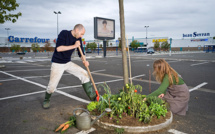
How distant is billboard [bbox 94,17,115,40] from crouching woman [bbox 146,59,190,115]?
27.1 metres

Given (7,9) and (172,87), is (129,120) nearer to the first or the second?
(172,87)

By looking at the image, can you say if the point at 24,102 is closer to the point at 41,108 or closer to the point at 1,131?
the point at 41,108

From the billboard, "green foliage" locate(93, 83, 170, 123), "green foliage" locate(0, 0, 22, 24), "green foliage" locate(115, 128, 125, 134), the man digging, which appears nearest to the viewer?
"green foliage" locate(115, 128, 125, 134)

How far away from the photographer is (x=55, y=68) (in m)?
4.03

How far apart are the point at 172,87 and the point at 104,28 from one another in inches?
1113

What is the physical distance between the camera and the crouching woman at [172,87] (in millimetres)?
3578

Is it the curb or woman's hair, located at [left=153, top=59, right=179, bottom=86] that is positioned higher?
woman's hair, located at [left=153, top=59, right=179, bottom=86]

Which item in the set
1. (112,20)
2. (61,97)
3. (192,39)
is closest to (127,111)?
(61,97)

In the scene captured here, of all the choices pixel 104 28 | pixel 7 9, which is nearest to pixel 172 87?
pixel 7 9

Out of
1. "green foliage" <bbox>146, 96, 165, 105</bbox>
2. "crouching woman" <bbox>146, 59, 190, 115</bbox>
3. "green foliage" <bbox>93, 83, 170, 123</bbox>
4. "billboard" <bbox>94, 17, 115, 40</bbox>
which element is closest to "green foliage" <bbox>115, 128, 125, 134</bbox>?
"green foliage" <bbox>93, 83, 170, 123</bbox>

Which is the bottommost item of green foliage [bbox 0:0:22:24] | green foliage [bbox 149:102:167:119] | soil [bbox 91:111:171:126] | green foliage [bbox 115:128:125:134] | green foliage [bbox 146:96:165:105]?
green foliage [bbox 115:128:125:134]

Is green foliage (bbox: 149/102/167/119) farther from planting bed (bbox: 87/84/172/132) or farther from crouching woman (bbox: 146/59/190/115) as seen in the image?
crouching woman (bbox: 146/59/190/115)

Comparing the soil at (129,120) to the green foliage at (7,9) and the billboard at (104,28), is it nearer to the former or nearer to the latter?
the green foliage at (7,9)

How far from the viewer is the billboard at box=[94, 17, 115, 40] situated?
98.3 ft
